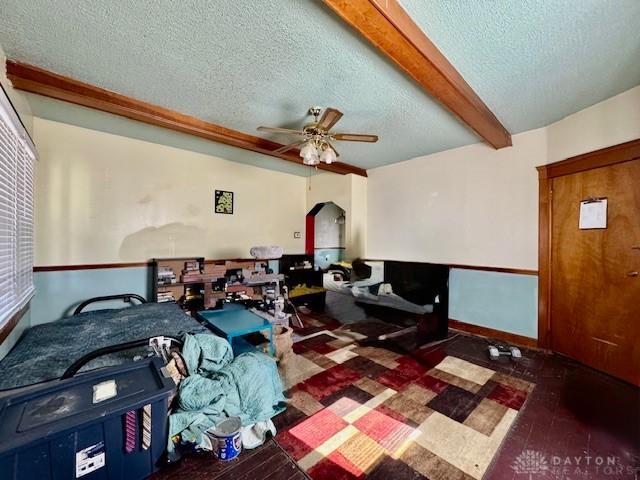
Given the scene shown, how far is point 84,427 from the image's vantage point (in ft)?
3.66

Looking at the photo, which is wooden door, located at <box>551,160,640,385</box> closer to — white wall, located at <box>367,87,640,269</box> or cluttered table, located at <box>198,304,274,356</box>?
white wall, located at <box>367,87,640,269</box>

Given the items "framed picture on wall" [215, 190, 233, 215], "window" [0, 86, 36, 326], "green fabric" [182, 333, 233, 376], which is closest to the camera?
"window" [0, 86, 36, 326]

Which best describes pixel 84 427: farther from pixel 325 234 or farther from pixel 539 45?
pixel 325 234

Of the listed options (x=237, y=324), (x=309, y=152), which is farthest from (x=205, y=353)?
(x=309, y=152)

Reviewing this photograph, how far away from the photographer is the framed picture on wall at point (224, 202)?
4.08 meters

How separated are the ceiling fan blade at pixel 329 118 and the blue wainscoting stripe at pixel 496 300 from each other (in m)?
2.69

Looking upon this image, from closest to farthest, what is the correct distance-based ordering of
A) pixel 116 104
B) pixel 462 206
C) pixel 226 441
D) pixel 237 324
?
1. pixel 226 441
2. pixel 116 104
3. pixel 237 324
4. pixel 462 206

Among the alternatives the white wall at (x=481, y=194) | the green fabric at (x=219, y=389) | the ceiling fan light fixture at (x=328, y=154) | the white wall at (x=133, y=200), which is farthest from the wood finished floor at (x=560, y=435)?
the white wall at (x=133, y=200)

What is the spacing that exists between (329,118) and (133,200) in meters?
2.82

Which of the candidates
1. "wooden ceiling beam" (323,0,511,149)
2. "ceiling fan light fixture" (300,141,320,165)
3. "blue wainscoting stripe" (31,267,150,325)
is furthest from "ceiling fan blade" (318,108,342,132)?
"blue wainscoting stripe" (31,267,150,325)

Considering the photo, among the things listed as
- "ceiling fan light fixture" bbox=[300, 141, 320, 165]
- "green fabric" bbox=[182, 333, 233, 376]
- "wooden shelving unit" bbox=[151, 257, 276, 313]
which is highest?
"ceiling fan light fixture" bbox=[300, 141, 320, 165]

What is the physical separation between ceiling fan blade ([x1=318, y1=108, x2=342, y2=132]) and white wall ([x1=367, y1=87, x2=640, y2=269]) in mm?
2275

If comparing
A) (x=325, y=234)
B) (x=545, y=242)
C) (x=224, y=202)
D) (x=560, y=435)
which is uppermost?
(x=224, y=202)

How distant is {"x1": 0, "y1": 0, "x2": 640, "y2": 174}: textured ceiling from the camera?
4.91ft
